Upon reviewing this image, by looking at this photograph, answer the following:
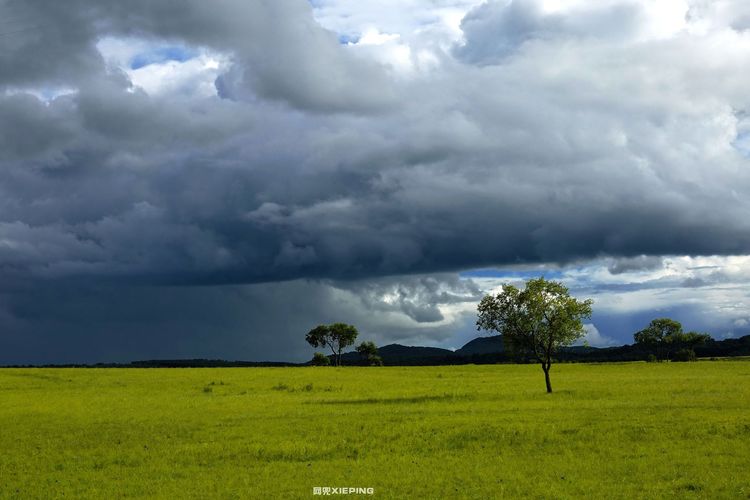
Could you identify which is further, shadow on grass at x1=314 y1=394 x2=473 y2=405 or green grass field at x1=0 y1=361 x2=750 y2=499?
shadow on grass at x1=314 y1=394 x2=473 y2=405

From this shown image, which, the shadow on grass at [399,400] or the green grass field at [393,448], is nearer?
the green grass field at [393,448]

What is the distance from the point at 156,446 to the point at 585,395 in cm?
4006

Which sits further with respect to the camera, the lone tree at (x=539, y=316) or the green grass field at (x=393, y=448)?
the lone tree at (x=539, y=316)

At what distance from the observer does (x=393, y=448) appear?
3297 cm

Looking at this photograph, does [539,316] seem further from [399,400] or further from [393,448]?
[393,448]

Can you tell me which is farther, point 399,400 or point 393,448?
point 399,400

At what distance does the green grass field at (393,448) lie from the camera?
2502 cm

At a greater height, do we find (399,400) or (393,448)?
(399,400)

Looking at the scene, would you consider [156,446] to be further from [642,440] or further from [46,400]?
[46,400]

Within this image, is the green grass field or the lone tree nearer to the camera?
the green grass field

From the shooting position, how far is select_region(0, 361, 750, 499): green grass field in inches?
985

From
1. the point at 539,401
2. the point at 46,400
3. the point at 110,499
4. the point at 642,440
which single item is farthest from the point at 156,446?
the point at 46,400

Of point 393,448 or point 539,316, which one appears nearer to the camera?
point 393,448

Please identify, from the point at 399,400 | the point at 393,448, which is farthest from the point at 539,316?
the point at 393,448
